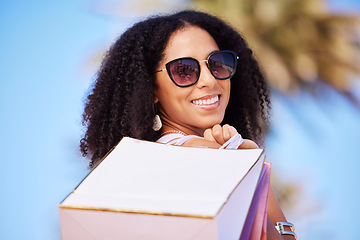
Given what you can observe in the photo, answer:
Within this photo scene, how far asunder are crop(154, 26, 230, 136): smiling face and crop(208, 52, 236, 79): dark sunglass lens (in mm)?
26

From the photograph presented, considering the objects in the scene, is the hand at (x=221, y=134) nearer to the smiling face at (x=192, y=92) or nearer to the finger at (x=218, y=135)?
the finger at (x=218, y=135)

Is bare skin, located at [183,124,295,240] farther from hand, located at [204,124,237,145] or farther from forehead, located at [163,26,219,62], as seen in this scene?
forehead, located at [163,26,219,62]

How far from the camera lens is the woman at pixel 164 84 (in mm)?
1921

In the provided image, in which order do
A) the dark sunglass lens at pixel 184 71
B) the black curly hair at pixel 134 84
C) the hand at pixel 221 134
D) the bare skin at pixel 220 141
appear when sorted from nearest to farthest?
the bare skin at pixel 220 141 → the hand at pixel 221 134 → the dark sunglass lens at pixel 184 71 → the black curly hair at pixel 134 84

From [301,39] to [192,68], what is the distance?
7.65 m

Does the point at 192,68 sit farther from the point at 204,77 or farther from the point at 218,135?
the point at 218,135

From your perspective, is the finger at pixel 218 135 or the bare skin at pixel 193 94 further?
the bare skin at pixel 193 94

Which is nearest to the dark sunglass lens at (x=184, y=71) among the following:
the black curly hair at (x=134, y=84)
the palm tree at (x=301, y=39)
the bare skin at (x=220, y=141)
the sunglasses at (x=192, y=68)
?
the sunglasses at (x=192, y=68)

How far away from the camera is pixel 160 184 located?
109cm

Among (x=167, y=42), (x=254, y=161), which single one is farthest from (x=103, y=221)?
(x=167, y=42)

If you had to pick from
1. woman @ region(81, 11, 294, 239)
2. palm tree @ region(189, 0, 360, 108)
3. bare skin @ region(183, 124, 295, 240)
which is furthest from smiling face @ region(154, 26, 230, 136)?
palm tree @ region(189, 0, 360, 108)

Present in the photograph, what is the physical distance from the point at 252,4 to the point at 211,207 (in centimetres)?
850

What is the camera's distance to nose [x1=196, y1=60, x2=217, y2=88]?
1899 millimetres

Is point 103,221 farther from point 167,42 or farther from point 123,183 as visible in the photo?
point 167,42
